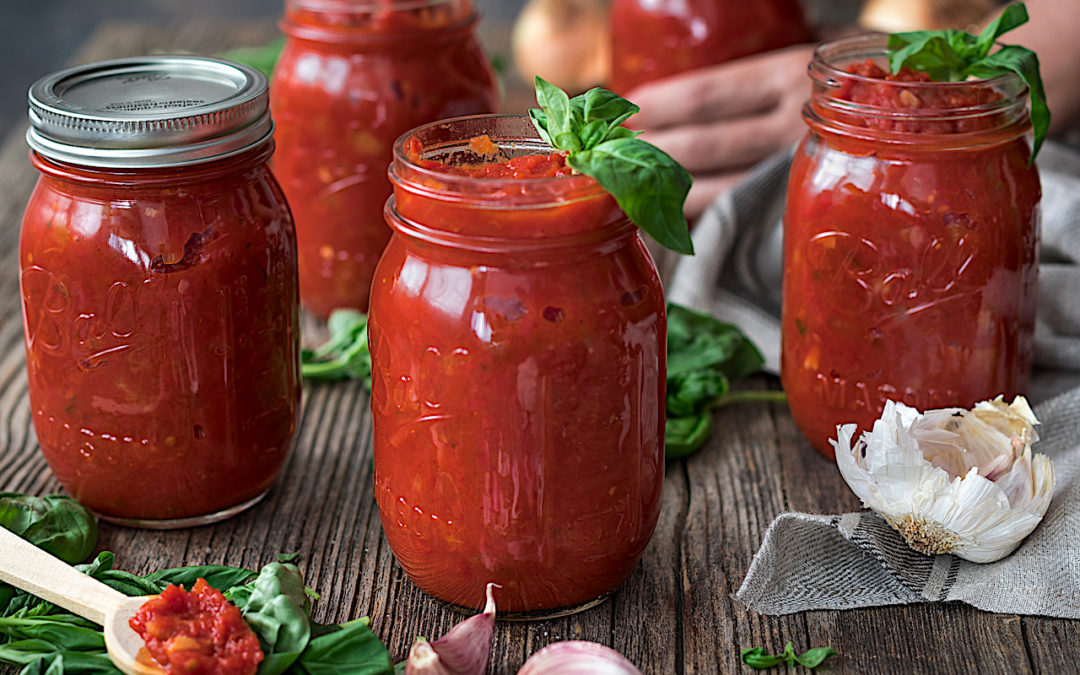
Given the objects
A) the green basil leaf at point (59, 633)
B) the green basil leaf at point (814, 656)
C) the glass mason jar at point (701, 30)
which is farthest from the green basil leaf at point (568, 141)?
the glass mason jar at point (701, 30)

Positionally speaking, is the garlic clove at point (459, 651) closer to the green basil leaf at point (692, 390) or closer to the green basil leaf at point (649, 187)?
the green basil leaf at point (649, 187)

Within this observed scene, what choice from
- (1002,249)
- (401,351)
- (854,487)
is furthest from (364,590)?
(1002,249)

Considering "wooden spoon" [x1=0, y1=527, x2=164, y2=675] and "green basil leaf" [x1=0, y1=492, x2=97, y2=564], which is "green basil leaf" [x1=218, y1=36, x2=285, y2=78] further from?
"wooden spoon" [x1=0, y1=527, x2=164, y2=675]

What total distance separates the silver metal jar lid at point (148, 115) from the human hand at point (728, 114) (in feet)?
3.44

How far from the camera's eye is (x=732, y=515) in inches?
60.1

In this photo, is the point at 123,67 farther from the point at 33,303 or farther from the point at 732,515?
the point at 732,515

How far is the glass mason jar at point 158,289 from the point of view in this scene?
131 cm

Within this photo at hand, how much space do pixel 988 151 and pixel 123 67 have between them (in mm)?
1113

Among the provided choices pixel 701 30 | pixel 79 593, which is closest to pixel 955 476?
pixel 79 593

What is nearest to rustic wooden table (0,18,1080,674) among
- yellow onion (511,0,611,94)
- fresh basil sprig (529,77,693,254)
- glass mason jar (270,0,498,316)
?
glass mason jar (270,0,498,316)

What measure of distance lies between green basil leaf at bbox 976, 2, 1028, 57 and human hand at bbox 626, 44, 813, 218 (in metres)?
0.76

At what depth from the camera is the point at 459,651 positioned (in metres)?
1.15

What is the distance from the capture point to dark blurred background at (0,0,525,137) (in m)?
4.80

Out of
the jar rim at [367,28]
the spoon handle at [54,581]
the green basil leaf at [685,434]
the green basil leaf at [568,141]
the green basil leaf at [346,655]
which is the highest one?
the green basil leaf at [568,141]
